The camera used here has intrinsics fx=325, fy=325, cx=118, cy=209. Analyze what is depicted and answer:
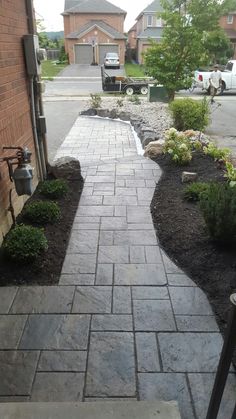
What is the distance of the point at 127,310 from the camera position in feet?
8.52

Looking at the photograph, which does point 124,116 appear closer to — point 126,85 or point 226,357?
point 126,85

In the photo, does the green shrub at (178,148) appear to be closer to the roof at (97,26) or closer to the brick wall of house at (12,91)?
the brick wall of house at (12,91)

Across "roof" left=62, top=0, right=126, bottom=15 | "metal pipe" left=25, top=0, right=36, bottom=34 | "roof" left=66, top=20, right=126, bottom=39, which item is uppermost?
"roof" left=62, top=0, right=126, bottom=15

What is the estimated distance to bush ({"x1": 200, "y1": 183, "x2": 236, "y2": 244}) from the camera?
121 inches

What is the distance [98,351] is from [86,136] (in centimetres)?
742

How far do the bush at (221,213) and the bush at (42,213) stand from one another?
1.71m

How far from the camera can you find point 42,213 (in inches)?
150

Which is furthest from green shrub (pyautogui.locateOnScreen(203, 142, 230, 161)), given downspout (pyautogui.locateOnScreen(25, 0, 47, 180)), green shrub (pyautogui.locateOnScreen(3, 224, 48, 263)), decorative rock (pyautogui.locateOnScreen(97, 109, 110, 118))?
decorative rock (pyautogui.locateOnScreen(97, 109, 110, 118))

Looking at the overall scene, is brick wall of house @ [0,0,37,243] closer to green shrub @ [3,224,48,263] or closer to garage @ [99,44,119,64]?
green shrub @ [3,224,48,263]

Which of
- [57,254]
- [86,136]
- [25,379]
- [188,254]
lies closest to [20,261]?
[57,254]

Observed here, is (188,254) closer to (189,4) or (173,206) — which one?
(173,206)

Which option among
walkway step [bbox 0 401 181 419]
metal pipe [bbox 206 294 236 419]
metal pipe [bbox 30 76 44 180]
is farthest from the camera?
metal pipe [bbox 30 76 44 180]

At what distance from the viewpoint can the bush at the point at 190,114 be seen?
7.97m

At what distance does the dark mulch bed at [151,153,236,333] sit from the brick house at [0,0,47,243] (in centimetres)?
175
